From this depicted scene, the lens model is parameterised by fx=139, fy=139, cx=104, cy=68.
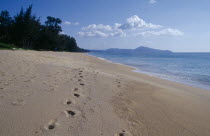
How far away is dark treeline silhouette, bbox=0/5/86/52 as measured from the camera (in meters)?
37.7

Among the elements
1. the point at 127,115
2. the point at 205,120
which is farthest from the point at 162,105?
the point at 127,115

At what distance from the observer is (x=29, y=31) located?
124 ft

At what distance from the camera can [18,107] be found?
310 centimetres

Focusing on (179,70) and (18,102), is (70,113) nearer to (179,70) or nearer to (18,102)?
(18,102)

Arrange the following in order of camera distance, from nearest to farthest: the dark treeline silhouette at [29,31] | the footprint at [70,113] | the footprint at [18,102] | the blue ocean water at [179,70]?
the footprint at [70,113] → the footprint at [18,102] → the blue ocean water at [179,70] → the dark treeline silhouette at [29,31]

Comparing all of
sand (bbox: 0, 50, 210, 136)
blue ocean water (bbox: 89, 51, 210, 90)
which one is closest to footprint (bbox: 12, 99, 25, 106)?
sand (bbox: 0, 50, 210, 136)

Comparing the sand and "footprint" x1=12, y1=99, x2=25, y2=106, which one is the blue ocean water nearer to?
the sand

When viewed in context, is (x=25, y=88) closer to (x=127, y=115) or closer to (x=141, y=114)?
(x=127, y=115)

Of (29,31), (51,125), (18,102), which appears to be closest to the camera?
(51,125)

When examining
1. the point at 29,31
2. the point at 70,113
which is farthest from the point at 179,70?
the point at 29,31

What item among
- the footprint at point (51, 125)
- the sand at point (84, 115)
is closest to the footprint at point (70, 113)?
the sand at point (84, 115)

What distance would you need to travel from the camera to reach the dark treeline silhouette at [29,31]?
37656 mm

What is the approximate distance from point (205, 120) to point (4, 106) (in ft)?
16.5

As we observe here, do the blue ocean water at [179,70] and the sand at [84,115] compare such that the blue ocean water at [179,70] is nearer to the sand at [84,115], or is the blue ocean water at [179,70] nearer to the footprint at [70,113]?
the sand at [84,115]
